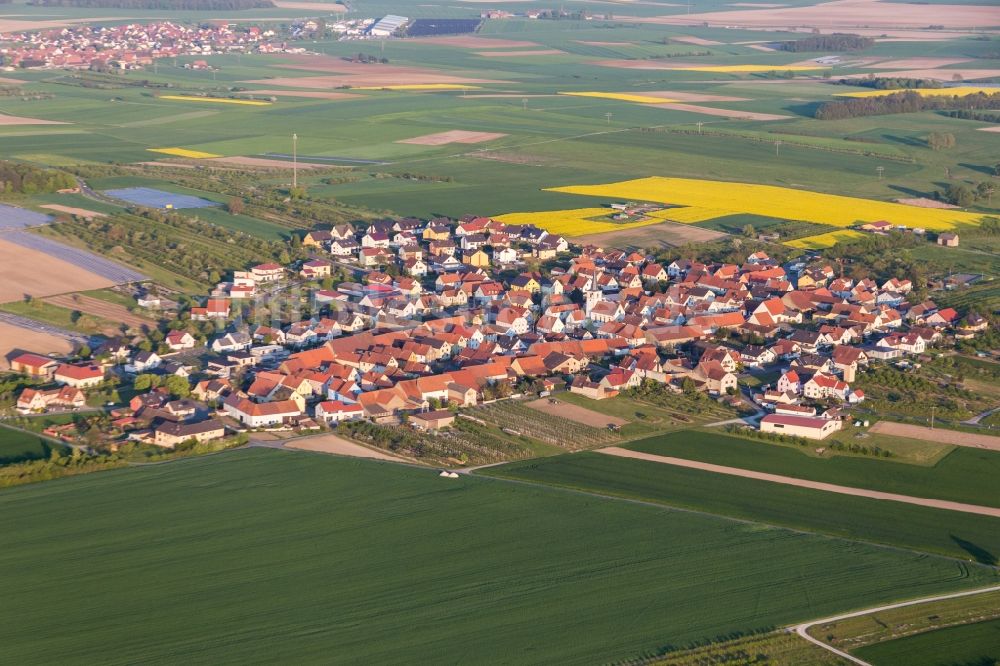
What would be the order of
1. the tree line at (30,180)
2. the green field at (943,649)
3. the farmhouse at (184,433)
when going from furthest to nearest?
the tree line at (30,180) → the farmhouse at (184,433) → the green field at (943,649)

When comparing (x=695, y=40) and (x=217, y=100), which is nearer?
(x=217, y=100)

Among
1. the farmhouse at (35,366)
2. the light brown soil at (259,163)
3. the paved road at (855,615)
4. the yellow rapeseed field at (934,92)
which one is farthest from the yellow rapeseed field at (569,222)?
the yellow rapeseed field at (934,92)

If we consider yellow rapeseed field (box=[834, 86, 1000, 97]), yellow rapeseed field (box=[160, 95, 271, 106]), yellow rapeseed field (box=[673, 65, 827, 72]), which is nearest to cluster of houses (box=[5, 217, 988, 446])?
yellow rapeseed field (box=[160, 95, 271, 106])

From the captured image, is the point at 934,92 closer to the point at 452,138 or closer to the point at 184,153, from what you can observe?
the point at 452,138

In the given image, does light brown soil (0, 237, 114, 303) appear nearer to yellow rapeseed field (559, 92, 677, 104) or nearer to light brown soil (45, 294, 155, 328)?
light brown soil (45, 294, 155, 328)

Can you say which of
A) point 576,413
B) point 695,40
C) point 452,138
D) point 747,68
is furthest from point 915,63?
point 576,413

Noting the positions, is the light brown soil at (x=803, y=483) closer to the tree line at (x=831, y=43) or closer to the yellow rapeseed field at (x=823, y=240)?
the yellow rapeseed field at (x=823, y=240)

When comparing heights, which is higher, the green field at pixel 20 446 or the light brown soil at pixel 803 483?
the light brown soil at pixel 803 483
